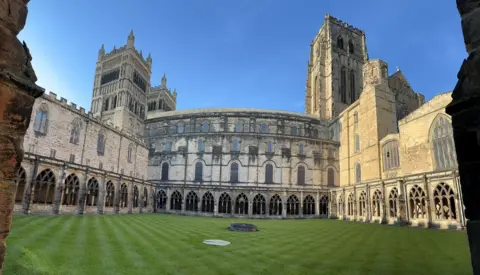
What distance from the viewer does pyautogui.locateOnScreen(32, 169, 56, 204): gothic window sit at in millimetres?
22859

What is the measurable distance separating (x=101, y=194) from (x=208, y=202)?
1573 cm

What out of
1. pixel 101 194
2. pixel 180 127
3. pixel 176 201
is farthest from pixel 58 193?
pixel 180 127

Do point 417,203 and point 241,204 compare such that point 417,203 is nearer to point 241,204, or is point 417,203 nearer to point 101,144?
point 241,204

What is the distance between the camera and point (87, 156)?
32625mm

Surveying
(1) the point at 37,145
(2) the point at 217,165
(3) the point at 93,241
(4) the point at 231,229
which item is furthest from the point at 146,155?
(3) the point at 93,241

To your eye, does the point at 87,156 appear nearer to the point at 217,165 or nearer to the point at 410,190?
the point at 217,165

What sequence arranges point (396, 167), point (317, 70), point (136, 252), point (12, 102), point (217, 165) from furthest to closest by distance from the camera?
point (317, 70)
point (217, 165)
point (396, 167)
point (136, 252)
point (12, 102)

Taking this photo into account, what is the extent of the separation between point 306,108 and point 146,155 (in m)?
35.0

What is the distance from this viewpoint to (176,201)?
138 feet

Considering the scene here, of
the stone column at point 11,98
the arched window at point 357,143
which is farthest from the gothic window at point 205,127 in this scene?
the stone column at point 11,98

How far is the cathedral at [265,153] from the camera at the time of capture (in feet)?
82.8

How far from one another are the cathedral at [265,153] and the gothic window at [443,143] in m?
0.10

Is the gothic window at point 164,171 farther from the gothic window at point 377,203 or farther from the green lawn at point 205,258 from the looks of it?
the green lawn at point 205,258

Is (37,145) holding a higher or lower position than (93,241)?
higher
